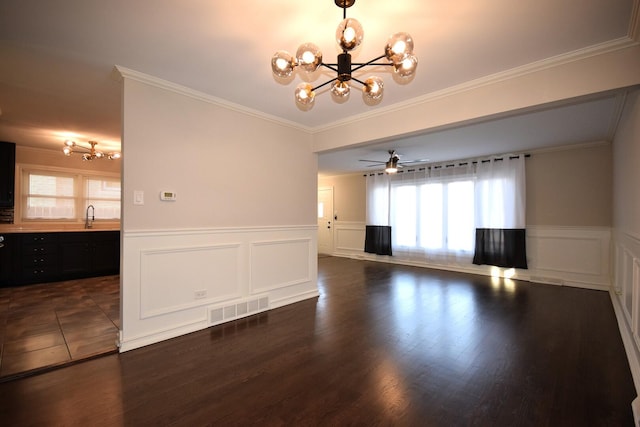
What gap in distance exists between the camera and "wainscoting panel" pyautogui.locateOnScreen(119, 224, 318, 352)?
8.72ft

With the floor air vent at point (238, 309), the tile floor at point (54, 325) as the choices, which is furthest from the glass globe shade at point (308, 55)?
the tile floor at point (54, 325)

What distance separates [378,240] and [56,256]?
6.55m

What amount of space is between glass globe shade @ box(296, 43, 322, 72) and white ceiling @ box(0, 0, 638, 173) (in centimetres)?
40

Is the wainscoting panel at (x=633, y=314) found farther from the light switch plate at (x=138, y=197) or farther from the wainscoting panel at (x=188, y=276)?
the light switch plate at (x=138, y=197)

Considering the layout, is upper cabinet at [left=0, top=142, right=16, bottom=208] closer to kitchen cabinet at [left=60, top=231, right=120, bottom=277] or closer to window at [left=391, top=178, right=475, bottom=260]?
kitchen cabinet at [left=60, top=231, right=120, bottom=277]

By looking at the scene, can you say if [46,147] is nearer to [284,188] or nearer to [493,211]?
[284,188]

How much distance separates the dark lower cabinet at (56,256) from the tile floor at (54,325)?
11.1 inches

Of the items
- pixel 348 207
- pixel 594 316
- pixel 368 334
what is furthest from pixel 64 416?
pixel 348 207

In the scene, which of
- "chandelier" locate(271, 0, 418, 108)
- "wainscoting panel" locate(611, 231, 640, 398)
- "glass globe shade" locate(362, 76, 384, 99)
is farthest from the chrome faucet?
"wainscoting panel" locate(611, 231, 640, 398)

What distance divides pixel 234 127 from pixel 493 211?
5.01m

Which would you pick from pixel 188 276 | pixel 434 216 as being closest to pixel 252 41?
pixel 188 276

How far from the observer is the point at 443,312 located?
141 inches

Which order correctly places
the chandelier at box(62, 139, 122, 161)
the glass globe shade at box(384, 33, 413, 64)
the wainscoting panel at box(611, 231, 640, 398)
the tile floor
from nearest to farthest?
the glass globe shade at box(384, 33, 413, 64), the wainscoting panel at box(611, 231, 640, 398), the tile floor, the chandelier at box(62, 139, 122, 161)

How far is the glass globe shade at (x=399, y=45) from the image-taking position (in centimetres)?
153
